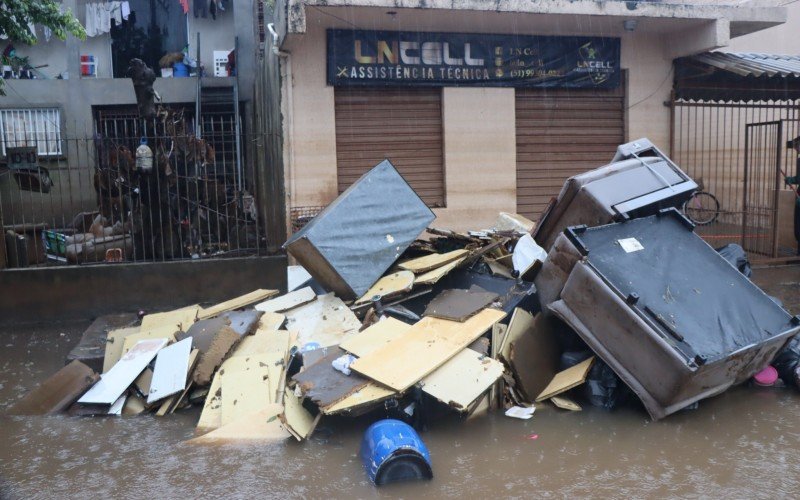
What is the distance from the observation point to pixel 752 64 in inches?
386

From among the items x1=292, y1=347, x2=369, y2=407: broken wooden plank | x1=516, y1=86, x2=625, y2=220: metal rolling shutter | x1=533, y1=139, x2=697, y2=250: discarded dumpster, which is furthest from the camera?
x1=516, y1=86, x2=625, y2=220: metal rolling shutter

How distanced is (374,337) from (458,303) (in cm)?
85

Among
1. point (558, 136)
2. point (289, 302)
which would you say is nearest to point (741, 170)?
point (558, 136)

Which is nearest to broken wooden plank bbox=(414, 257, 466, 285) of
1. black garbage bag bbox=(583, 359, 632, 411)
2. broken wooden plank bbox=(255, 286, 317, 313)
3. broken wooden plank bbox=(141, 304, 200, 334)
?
broken wooden plank bbox=(255, 286, 317, 313)

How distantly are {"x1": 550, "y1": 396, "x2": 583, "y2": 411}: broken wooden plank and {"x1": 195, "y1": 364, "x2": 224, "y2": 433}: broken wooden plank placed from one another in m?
2.54

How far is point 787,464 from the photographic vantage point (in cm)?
433

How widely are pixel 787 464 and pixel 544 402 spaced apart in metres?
1.67

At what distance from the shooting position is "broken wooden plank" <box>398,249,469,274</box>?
6528 millimetres

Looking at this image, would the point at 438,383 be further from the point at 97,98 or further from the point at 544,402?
the point at 97,98

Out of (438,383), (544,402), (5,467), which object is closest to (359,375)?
(438,383)

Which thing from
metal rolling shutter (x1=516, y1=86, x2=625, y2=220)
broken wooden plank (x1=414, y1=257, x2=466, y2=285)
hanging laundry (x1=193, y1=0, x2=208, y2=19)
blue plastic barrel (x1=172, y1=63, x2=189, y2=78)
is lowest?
broken wooden plank (x1=414, y1=257, x2=466, y2=285)

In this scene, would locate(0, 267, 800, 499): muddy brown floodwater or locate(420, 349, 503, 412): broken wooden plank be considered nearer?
locate(0, 267, 800, 499): muddy brown floodwater

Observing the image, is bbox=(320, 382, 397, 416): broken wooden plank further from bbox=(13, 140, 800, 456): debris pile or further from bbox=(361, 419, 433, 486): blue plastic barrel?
bbox=(361, 419, 433, 486): blue plastic barrel

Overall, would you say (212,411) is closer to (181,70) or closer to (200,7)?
(181,70)
